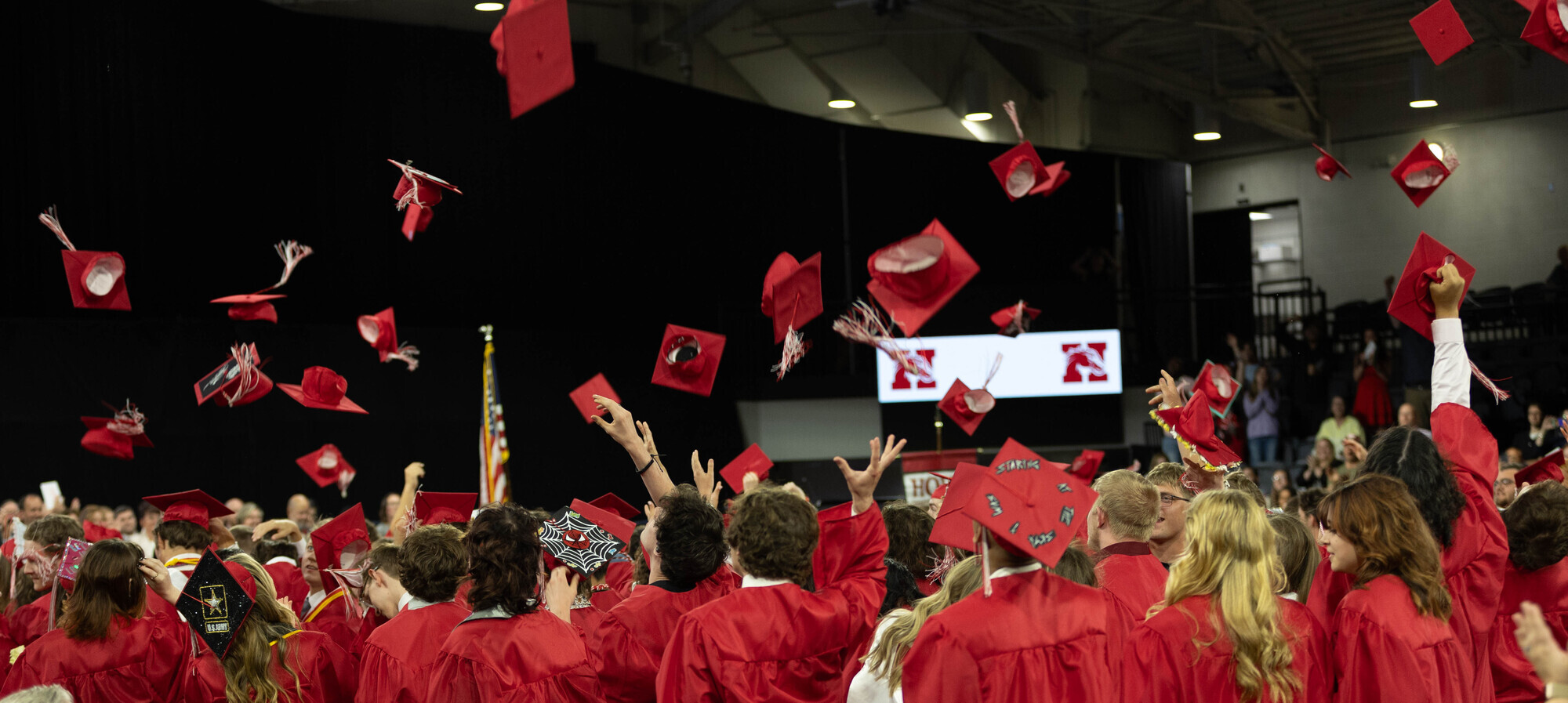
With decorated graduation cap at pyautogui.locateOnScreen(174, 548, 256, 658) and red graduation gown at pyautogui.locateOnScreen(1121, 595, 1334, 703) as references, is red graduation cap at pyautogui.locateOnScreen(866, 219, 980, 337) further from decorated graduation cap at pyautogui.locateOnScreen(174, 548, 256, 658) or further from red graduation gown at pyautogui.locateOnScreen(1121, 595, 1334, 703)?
decorated graduation cap at pyautogui.locateOnScreen(174, 548, 256, 658)

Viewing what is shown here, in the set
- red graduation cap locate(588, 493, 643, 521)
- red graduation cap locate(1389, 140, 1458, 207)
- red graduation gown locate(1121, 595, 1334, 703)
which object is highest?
red graduation cap locate(1389, 140, 1458, 207)

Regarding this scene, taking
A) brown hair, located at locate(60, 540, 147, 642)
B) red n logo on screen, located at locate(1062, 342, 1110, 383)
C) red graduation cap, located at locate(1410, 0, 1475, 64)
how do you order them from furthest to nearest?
1. red n logo on screen, located at locate(1062, 342, 1110, 383)
2. red graduation cap, located at locate(1410, 0, 1475, 64)
3. brown hair, located at locate(60, 540, 147, 642)

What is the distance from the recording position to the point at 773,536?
2.71 meters

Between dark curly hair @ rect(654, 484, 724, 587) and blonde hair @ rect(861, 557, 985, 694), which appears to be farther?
dark curly hair @ rect(654, 484, 724, 587)

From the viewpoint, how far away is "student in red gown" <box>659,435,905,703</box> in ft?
8.61

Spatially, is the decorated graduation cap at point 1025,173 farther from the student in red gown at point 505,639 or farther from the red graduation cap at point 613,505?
the student in red gown at point 505,639

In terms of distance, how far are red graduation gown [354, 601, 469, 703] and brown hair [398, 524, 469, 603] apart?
36mm

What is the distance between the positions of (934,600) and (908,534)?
0.92 m

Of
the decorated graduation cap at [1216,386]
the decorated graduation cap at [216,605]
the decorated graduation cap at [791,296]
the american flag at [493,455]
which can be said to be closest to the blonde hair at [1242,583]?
the decorated graduation cap at [791,296]

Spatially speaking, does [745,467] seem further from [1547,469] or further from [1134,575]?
[1547,469]

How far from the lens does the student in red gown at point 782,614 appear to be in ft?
8.61

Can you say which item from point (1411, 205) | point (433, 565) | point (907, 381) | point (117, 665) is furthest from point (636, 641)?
point (1411, 205)

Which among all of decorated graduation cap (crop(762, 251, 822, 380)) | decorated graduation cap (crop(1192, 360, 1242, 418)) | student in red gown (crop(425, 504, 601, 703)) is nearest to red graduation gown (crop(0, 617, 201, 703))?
student in red gown (crop(425, 504, 601, 703))

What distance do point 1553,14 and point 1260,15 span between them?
12.2m
